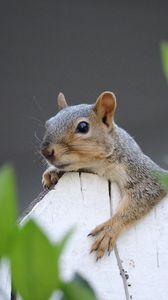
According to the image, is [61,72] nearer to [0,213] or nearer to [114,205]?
[114,205]

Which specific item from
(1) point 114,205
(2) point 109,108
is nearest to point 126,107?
(2) point 109,108

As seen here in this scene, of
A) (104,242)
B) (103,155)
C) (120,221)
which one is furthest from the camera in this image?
(103,155)

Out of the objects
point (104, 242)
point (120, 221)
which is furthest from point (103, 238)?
point (120, 221)

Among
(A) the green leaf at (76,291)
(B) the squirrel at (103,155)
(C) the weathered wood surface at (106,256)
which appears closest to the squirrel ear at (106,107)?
(B) the squirrel at (103,155)

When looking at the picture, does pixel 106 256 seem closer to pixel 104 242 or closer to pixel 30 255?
pixel 104 242

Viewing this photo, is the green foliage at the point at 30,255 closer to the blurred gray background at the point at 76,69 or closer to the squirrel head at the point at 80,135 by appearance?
the squirrel head at the point at 80,135

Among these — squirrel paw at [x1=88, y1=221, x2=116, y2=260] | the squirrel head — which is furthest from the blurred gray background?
squirrel paw at [x1=88, y1=221, x2=116, y2=260]

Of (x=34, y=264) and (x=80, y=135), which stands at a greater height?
(x=80, y=135)
